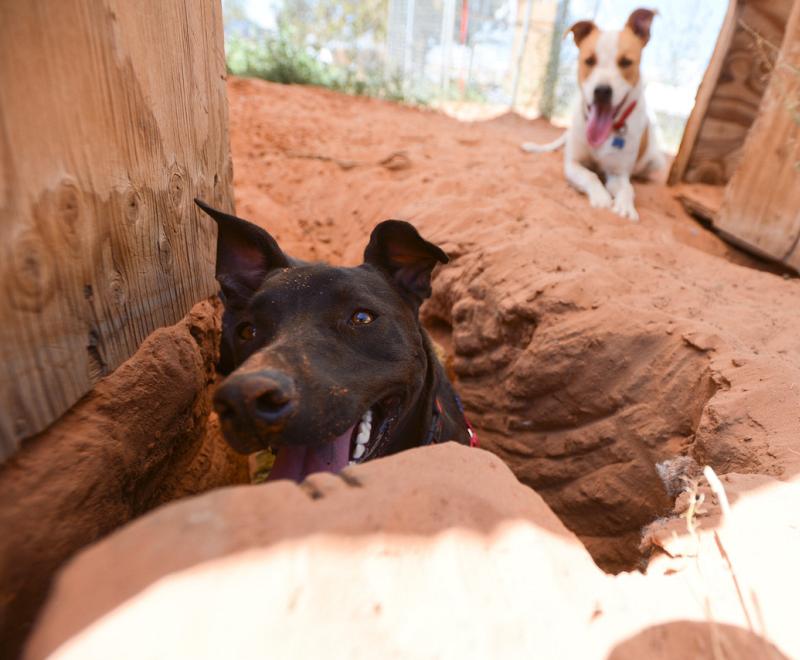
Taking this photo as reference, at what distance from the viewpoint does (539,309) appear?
9.77ft

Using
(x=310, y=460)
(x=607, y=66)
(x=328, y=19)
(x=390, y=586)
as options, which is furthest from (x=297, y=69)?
(x=390, y=586)

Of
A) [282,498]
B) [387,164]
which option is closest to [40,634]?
[282,498]

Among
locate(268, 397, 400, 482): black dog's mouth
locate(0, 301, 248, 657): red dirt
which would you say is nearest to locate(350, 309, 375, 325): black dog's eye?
locate(268, 397, 400, 482): black dog's mouth

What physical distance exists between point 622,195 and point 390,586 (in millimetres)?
4791

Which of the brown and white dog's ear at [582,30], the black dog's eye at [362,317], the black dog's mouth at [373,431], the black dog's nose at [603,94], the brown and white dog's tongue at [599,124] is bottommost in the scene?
the black dog's mouth at [373,431]

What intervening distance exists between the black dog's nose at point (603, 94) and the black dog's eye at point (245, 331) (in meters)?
4.69

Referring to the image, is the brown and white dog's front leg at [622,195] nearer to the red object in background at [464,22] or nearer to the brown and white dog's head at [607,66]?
the brown and white dog's head at [607,66]

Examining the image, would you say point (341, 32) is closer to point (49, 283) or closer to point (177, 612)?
point (49, 283)

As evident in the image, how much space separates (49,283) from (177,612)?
923mm

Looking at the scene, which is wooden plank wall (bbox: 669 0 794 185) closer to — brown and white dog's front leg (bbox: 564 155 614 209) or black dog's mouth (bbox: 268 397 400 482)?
brown and white dog's front leg (bbox: 564 155 614 209)

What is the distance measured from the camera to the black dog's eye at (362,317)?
6.96ft

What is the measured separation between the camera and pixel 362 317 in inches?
84.4

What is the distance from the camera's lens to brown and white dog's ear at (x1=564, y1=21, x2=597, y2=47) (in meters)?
5.22

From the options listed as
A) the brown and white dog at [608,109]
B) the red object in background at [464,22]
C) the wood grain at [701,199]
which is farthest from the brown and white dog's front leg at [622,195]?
the red object in background at [464,22]
